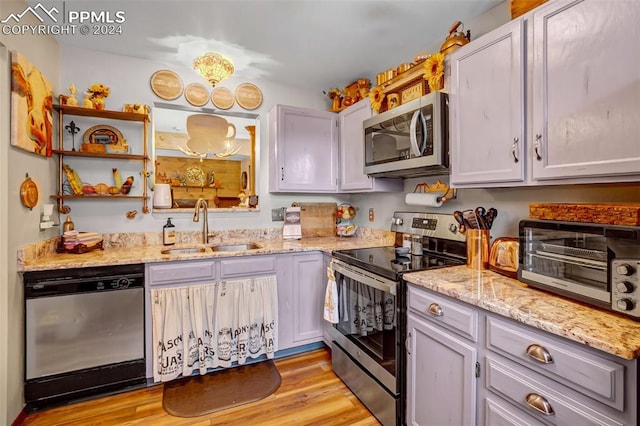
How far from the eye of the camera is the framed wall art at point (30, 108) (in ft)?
5.57

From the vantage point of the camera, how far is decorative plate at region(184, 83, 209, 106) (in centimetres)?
274

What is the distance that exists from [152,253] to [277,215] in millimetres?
1196

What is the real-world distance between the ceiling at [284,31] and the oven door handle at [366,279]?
5.41ft

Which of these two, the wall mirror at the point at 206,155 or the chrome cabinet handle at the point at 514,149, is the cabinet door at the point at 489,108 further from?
the wall mirror at the point at 206,155

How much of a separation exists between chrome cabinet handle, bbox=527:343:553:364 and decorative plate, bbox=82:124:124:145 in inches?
116

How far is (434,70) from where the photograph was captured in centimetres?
188

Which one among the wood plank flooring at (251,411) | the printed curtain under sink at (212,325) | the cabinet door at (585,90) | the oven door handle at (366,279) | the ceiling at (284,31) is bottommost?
the wood plank flooring at (251,411)

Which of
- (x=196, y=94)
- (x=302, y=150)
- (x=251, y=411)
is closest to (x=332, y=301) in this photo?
(x=251, y=411)

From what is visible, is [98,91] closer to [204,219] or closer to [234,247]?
[204,219]

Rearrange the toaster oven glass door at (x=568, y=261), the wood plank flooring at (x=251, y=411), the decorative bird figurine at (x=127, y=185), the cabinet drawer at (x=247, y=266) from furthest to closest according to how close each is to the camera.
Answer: the decorative bird figurine at (x=127, y=185) → the cabinet drawer at (x=247, y=266) → the wood plank flooring at (x=251, y=411) → the toaster oven glass door at (x=568, y=261)

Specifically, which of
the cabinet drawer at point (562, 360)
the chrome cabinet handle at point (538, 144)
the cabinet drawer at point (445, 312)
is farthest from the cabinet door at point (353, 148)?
the cabinet drawer at point (562, 360)

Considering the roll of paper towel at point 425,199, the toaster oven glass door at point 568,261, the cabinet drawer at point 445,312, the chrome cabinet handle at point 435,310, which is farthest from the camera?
the roll of paper towel at point 425,199

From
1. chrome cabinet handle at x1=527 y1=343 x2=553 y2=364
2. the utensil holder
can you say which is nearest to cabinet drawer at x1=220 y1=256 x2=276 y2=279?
the utensil holder

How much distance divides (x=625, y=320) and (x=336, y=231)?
94.3 inches
